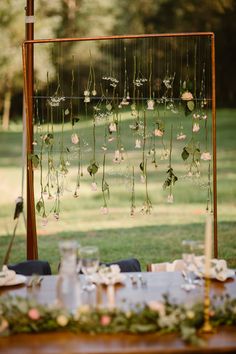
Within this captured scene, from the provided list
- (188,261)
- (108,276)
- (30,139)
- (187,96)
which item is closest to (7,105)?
(30,139)

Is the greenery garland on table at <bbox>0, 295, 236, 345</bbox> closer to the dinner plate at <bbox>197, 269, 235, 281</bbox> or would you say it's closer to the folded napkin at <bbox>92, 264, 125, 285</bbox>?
the folded napkin at <bbox>92, 264, 125, 285</bbox>

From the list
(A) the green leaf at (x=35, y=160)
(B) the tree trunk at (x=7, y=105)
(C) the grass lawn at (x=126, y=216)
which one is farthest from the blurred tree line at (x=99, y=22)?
(A) the green leaf at (x=35, y=160)

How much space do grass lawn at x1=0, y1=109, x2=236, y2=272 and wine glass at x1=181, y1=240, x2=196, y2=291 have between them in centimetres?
355

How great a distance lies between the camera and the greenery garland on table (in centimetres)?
276

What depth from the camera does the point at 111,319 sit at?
2.81m

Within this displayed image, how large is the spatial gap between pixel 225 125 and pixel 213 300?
4839mm

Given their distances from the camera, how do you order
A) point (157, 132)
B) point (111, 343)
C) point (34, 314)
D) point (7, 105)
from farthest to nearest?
point (7, 105), point (157, 132), point (34, 314), point (111, 343)

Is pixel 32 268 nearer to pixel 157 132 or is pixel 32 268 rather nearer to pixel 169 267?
pixel 169 267

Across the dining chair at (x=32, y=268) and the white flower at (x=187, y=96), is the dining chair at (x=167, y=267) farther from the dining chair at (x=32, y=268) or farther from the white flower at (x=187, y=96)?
the white flower at (x=187, y=96)

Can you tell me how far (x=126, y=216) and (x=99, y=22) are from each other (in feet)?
7.17

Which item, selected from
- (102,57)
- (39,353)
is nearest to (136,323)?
(39,353)

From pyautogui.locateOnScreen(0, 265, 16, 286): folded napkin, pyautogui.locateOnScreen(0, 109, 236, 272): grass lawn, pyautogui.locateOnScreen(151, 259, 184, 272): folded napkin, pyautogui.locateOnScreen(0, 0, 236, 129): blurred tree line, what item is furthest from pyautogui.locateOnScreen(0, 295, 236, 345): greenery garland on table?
pyautogui.locateOnScreen(0, 0, 236, 129): blurred tree line

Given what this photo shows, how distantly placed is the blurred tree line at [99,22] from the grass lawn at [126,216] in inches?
23.1

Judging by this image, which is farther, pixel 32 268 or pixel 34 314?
pixel 32 268
